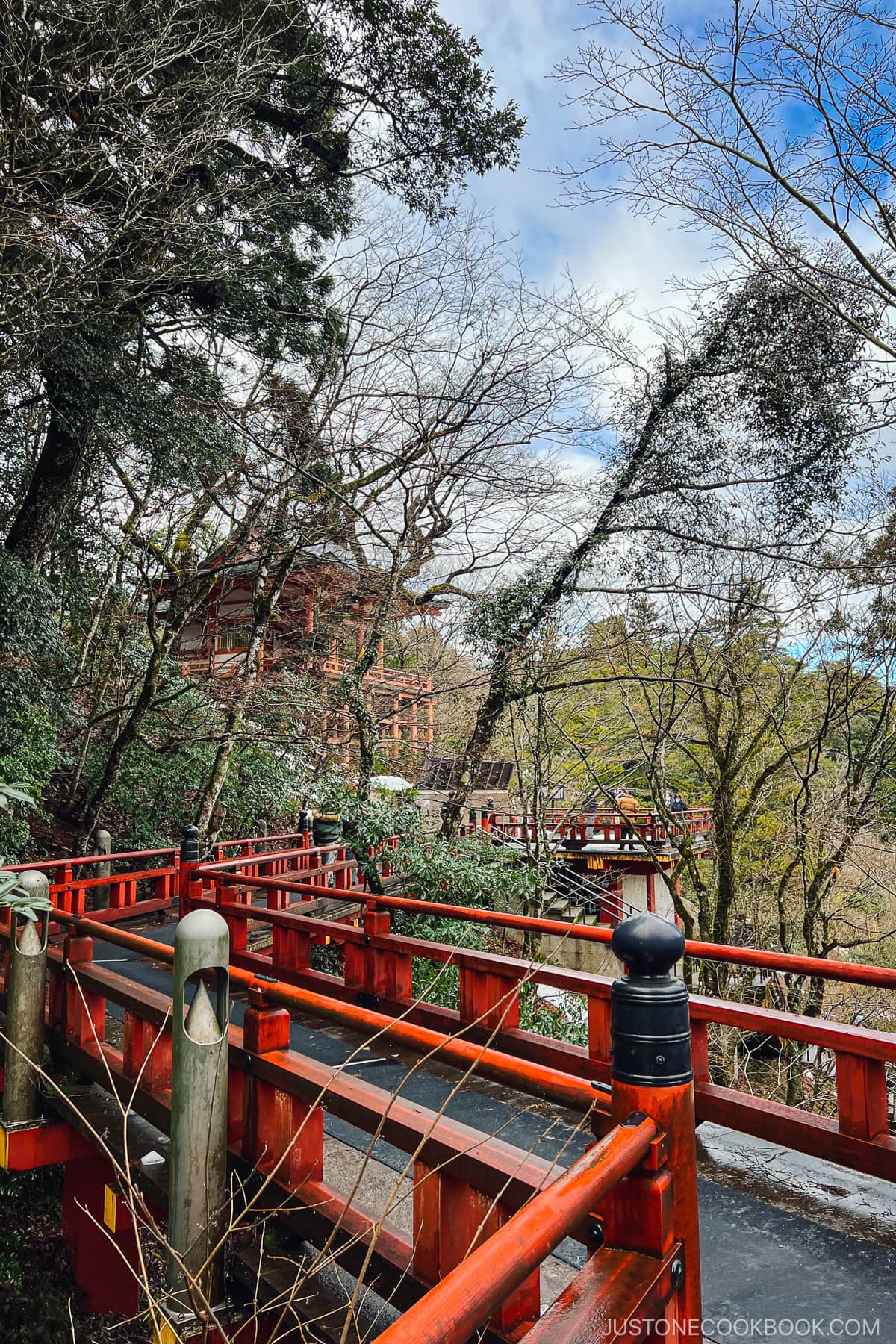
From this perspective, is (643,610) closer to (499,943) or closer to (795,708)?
(795,708)

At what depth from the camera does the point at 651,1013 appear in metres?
1.54

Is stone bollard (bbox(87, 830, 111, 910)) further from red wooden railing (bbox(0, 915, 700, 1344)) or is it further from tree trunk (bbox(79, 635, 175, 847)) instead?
red wooden railing (bbox(0, 915, 700, 1344))

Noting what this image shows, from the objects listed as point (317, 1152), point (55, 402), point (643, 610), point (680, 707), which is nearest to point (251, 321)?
point (55, 402)

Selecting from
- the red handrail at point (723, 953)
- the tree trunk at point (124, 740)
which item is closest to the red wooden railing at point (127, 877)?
the tree trunk at point (124, 740)

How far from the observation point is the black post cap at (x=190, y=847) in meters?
7.82

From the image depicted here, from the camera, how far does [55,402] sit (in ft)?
26.6

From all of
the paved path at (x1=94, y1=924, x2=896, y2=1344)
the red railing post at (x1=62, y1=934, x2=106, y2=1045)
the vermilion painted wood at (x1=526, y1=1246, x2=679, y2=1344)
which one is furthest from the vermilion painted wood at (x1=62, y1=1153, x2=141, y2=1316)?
the vermilion painted wood at (x1=526, y1=1246, x2=679, y2=1344)

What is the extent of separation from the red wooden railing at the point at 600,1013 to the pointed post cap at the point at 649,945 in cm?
37

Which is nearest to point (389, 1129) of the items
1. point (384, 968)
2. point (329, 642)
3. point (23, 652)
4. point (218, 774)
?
point (384, 968)

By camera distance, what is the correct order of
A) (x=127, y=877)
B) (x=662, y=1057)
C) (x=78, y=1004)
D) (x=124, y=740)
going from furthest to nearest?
1. (x=124, y=740)
2. (x=127, y=877)
3. (x=78, y=1004)
4. (x=662, y=1057)

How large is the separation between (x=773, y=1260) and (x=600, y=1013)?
119 cm

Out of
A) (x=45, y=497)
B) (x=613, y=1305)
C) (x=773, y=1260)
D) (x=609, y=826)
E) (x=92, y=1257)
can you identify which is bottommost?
(x=92, y=1257)

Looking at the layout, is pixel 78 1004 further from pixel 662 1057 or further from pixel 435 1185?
pixel 662 1057

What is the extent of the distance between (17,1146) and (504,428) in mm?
8248
